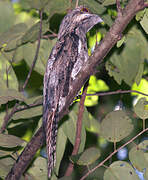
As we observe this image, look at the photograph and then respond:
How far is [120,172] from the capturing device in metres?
2.38

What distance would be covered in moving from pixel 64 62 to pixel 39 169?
1040mm

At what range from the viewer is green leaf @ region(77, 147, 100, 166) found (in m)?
2.32

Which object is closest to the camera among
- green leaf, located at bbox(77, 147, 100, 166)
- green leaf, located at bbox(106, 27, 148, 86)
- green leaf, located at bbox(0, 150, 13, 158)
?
green leaf, located at bbox(77, 147, 100, 166)

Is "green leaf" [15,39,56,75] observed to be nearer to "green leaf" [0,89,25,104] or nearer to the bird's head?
the bird's head

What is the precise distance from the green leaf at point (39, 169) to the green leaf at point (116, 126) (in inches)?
26.9

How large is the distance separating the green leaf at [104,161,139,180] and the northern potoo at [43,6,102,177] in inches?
23.6

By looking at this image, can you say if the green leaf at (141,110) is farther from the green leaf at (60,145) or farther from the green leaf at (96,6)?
the green leaf at (96,6)

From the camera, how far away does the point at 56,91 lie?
3.01 metres

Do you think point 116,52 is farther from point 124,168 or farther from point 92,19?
point 124,168

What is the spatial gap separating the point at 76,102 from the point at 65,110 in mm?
299

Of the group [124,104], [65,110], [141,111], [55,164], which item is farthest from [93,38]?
[55,164]

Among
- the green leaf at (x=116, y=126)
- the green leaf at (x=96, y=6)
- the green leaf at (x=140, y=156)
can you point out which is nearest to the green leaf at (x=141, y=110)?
the green leaf at (x=116, y=126)

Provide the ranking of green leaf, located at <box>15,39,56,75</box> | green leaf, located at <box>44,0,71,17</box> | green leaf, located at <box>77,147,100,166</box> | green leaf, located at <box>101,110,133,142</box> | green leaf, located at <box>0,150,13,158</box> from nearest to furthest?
green leaf, located at <box>77,147,100,166</box> → green leaf, located at <box>101,110,133,142</box> → green leaf, located at <box>0,150,13,158</box> → green leaf, located at <box>44,0,71,17</box> → green leaf, located at <box>15,39,56,75</box>

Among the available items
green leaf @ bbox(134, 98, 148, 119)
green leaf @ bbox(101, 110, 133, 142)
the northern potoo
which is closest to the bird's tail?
the northern potoo
